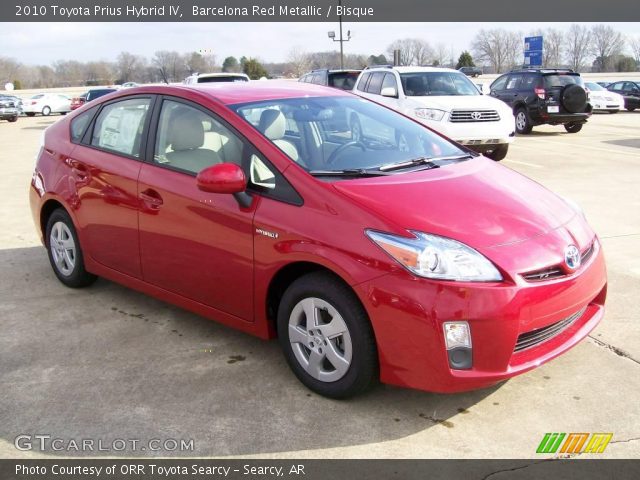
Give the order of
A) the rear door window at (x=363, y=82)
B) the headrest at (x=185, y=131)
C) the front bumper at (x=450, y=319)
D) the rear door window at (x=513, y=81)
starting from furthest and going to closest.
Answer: the rear door window at (x=513, y=81) → the rear door window at (x=363, y=82) → the headrest at (x=185, y=131) → the front bumper at (x=450, y=319)

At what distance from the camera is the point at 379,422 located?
3.09 m

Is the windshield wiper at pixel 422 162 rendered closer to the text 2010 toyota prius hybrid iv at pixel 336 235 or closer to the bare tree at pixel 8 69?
the text 2010 toyota prius hybrid iv at pixel 336 235

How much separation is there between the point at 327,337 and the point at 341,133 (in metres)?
1.35

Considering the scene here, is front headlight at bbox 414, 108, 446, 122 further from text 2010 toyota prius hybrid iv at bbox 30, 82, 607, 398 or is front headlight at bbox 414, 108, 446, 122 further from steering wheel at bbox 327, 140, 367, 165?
steering wheel at bbox 327, 140, 367, 165

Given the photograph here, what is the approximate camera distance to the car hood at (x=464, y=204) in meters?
3.06

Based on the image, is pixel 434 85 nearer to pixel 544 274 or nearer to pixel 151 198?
pixel 151 198

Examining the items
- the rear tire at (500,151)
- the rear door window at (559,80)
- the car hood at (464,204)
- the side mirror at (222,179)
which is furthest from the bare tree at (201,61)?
the car hood at (464,204)

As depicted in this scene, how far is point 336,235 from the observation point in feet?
10.1

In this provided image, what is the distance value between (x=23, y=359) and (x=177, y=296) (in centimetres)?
97

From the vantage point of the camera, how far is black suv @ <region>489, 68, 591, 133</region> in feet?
52.2

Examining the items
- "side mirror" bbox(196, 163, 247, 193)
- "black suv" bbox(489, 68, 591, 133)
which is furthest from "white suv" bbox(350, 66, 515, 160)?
"side mirror" bbox(196, 163, 247, 193)

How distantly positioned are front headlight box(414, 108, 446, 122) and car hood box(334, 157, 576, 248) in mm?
7384

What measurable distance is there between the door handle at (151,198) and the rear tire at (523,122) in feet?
47.4
